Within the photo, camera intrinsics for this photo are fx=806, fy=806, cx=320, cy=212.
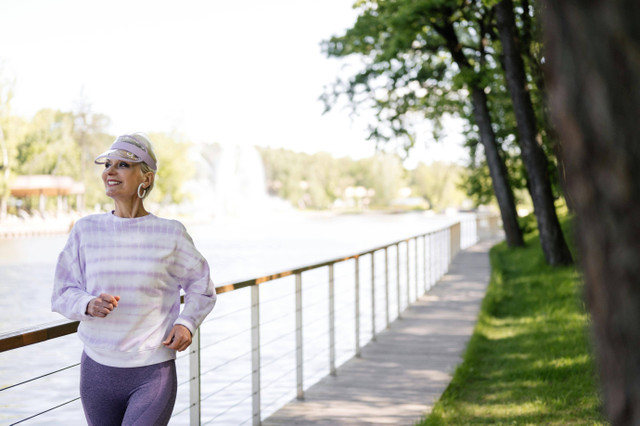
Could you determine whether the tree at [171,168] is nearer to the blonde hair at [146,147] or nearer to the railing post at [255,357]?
the railing post at [255,357]

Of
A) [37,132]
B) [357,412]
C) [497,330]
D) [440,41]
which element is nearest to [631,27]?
[357,412]

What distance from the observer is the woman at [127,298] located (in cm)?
256

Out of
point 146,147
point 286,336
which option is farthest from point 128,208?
point 286,336

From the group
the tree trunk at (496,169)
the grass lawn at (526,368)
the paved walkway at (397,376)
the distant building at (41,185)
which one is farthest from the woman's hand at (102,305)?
the distant building at (41,185)

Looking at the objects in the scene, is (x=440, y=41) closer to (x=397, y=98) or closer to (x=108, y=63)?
(x=397, y=98)

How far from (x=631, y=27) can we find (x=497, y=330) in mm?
8112

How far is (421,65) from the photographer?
1895 centimetres

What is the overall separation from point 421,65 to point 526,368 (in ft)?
43.6

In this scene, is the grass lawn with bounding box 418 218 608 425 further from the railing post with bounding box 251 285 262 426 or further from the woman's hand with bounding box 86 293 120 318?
the woman's hand with bounding box 86 293 120 318

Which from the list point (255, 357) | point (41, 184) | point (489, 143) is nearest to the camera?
point (255, 357)

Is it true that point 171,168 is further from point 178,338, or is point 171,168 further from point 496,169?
point 178,338

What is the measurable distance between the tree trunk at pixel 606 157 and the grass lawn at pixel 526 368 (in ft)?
0.40

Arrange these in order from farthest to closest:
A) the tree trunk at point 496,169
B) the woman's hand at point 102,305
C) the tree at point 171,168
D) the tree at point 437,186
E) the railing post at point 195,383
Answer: the tree at point 437,186 → the tree at point 171,168 → the tree trunk at point 496,169 → the railing post at point 195,383 → the woman's hand at point 102,305

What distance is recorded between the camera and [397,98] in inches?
769
